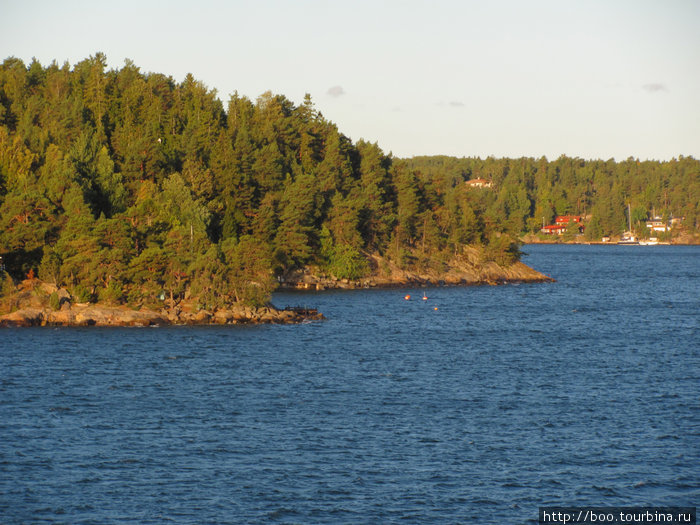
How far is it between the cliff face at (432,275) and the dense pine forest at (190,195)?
174 centimetres

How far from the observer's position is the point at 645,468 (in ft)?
120

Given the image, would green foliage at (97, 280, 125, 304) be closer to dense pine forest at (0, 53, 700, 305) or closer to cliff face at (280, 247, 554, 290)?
dense pine forest at (0, 53, 700, 305)

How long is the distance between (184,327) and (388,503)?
51.8 metres

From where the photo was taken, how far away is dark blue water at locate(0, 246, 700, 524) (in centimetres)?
3266

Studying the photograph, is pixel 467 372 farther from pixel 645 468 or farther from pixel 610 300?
pixel 610 300

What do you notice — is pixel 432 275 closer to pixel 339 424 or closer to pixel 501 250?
pixel 501 250

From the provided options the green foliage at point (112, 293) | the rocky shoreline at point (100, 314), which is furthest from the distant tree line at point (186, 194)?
the rocky shoreline at point (100, 314)

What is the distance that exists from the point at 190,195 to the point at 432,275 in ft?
174

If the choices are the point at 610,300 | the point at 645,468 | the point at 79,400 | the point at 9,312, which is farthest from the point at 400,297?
the point at 645,468

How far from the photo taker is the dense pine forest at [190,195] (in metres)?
82.9

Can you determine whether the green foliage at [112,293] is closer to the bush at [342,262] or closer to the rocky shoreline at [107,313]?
the rocky shoreline at [107,313]

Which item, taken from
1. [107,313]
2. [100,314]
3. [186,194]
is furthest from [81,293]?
[186,194]

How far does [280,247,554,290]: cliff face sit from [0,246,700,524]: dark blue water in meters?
43.1

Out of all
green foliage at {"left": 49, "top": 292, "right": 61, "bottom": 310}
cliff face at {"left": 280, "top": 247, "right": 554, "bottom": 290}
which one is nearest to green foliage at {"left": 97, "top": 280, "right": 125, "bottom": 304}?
green foliage at {"left": 49, "top": 292, "right": 61, "bottom": 310}
